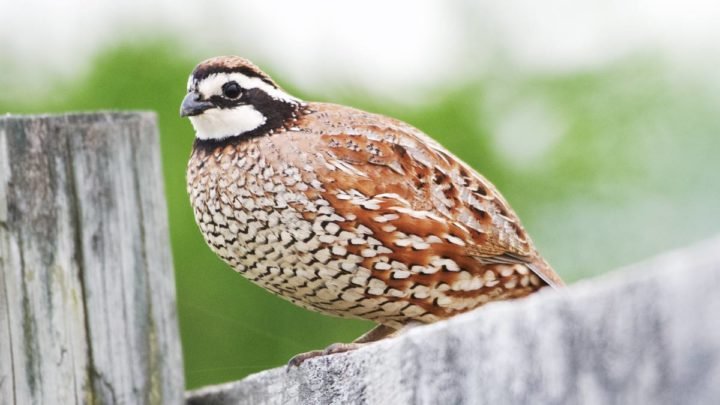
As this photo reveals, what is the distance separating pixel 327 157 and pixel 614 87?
4.71m

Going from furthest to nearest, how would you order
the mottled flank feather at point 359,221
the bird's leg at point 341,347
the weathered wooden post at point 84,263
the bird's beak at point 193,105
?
the bird's beak at point 193,105 < the mottled flank feather at point 359,221 < the bird's leg at point 341,347 < the weathered wooden post at point 84,263

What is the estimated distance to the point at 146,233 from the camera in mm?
3164

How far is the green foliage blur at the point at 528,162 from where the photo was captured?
6438 mm

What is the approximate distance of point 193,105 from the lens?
409cm

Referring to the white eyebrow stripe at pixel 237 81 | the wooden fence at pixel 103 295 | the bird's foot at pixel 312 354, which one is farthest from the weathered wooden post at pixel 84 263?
the white eyebrow stripe at pixel 237 81

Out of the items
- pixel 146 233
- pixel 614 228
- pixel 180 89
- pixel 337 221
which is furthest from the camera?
pixel 614 228

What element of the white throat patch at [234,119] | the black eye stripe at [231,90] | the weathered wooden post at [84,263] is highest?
the black eye stripe at [231,90]

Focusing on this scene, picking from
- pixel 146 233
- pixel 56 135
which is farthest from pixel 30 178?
pixel 146 233

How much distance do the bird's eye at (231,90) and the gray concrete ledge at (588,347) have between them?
2.06 m

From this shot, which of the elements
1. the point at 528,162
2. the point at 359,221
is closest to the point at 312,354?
the point at 359,221

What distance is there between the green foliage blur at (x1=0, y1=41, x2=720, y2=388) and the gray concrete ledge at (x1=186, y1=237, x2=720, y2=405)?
4.21 meters

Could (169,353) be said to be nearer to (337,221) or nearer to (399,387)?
(337,221)

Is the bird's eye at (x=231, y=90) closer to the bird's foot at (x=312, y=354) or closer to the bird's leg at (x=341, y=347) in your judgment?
the bird's leg at (x=341, y=347)

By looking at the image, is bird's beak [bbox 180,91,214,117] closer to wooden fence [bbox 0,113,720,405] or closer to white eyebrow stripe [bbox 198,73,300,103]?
white eyebrow stripe [bbox 198,73,300,103]
